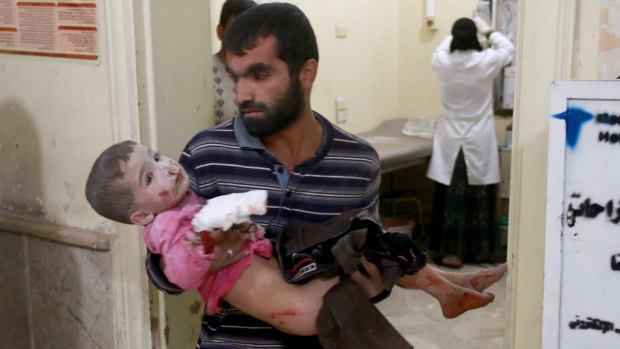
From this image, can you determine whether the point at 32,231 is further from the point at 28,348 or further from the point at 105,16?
the point at 105,16

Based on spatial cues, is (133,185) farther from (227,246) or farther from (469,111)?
(469,111)

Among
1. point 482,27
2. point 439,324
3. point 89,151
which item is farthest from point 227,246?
point 482,27

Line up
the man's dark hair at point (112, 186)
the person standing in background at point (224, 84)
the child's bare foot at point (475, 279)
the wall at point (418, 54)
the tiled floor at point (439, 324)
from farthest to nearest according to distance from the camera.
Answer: the wall at point (418, 54) → the tiled floor at point (439, 324) → the person standing in background at point (224, 84) → the child's bare foot at point (475, 279) → the man's dark hair at point (112, 186)

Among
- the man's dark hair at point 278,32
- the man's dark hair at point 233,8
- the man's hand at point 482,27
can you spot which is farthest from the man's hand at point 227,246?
the man's hand at point 482,27

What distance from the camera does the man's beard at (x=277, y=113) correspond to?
4.89 ft

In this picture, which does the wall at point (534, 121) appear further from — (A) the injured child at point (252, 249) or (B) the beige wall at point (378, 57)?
(B) the beige wall at point (378, 57)

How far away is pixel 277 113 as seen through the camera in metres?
1.50

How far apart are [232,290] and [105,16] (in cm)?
99

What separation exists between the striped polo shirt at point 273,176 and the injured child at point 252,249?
0.25 ft

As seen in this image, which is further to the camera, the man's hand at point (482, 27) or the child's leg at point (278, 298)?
the man's hand at point (482, 27)

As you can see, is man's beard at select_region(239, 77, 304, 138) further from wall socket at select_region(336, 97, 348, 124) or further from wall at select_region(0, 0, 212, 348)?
wall socket at select_region(336, 97, 348, 124)

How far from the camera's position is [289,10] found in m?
1.55

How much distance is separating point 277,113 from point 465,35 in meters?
3.02

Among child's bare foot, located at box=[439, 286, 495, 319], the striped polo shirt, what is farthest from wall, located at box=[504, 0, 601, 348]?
the striped polo shirt
